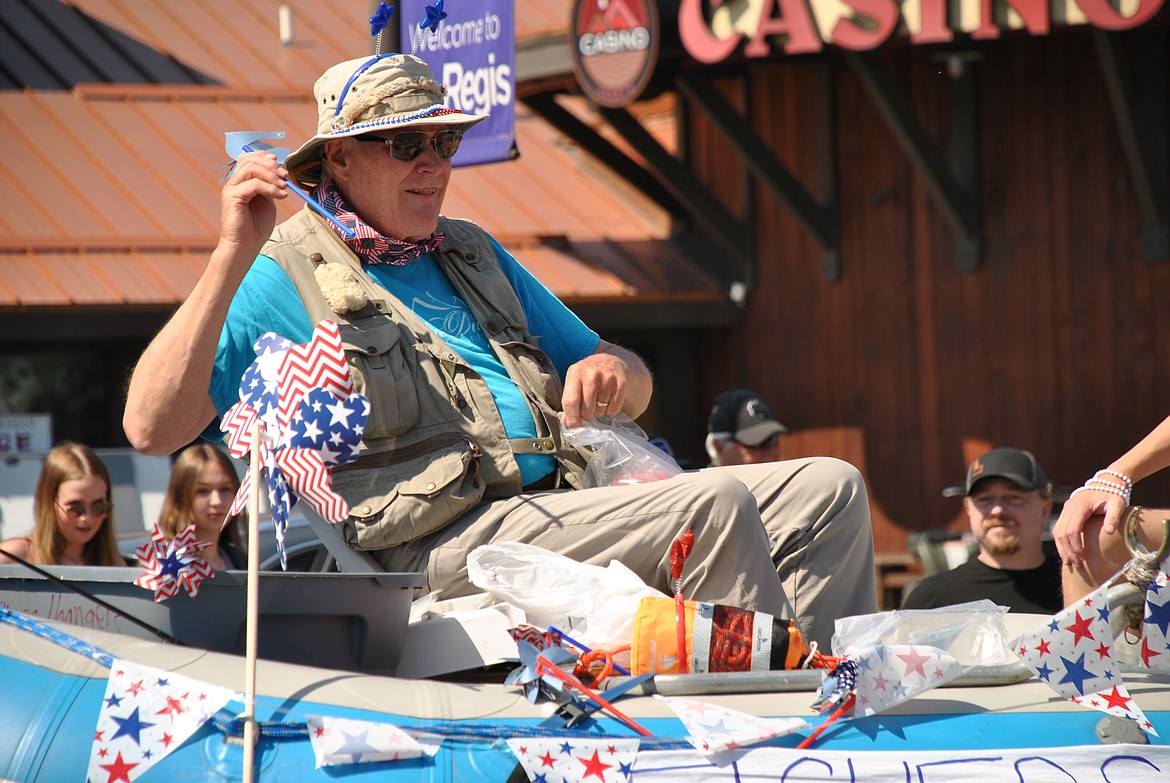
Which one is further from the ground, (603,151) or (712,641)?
(603,151)

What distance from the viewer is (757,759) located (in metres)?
2.01

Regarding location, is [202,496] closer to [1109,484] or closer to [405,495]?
[405,495]

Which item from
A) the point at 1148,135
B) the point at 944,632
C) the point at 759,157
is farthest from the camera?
the point at 759,157

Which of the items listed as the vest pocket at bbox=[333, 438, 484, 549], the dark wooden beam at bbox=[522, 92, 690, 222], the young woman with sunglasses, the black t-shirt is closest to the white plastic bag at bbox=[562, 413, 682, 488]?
the vest pocket at bbox=[333, 438, 484, 549]

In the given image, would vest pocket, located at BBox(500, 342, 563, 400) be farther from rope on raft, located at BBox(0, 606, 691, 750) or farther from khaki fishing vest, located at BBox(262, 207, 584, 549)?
rope on raft, located at BBox(0, 606, 691, 750)

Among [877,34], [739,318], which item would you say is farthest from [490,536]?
[739,318]

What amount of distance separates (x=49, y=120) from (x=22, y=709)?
8683 mm

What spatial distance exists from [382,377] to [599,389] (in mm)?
465

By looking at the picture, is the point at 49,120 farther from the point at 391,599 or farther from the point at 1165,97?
the point at 391,599

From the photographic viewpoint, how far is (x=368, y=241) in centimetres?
297

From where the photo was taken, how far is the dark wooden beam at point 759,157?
8.66m

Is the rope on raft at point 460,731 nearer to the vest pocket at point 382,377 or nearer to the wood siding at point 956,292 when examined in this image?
the vest pocket at point 382,377

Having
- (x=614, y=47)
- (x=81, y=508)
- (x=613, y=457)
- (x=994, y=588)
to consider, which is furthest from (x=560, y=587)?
(x=614, y=47)

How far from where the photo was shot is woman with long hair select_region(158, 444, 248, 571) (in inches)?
212
